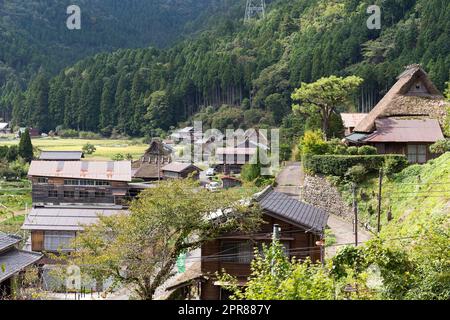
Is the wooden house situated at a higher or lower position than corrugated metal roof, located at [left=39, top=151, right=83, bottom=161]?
lower

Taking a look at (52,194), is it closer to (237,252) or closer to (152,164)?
(152,164)

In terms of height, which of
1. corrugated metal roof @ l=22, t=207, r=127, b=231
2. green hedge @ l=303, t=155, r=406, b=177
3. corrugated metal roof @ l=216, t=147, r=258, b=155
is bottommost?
corrugated metal roof @ l=22, t=207, r=127, b=231

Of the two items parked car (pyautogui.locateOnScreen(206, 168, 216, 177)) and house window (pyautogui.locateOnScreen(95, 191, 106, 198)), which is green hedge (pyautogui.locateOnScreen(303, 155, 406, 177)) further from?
parked car (pyautogui.locateOnScreen(206, 168, 216, 177))

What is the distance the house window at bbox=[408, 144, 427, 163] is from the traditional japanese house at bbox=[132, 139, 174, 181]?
17.5 metres

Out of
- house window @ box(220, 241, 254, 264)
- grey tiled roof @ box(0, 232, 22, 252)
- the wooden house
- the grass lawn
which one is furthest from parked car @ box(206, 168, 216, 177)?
house window @ box(220, 241, 254, 264)

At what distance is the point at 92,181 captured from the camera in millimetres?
28078

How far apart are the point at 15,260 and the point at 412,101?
16844 mm

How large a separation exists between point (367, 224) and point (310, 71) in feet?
133

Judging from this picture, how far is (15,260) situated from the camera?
42.1ft

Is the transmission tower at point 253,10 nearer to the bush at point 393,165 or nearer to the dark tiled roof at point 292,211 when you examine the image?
the bush at point 393,165

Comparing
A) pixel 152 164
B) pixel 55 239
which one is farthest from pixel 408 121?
pixel 152 164

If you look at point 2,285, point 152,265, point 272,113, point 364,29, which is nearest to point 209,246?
point 152,265

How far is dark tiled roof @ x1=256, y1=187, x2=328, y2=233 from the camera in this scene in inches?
466
